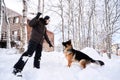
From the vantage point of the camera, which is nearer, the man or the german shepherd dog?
the man

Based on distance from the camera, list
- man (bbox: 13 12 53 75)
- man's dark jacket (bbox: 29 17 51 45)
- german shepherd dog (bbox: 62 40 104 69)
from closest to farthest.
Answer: man (bbox: 13 12 53 75), man's dark jacket (bbox: 29 17 51 45), german shepherd dog (bbox: 62 40 104 69)

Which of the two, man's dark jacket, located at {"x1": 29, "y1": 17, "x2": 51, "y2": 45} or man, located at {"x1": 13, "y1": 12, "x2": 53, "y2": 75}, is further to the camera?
man's dark jacket, located at {"x1": 29, "y1": 17, "x2": 51, "y2": 45}

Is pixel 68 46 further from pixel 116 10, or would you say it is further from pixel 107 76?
pixel 116 10

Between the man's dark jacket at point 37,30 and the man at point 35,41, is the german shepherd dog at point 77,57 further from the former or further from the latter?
the man's dark jacket at point 37,30

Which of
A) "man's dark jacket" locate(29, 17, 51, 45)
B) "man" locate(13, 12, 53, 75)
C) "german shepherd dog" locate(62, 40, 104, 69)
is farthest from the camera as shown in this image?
"german shepherd dog" locate(62, 40, 104, 69)

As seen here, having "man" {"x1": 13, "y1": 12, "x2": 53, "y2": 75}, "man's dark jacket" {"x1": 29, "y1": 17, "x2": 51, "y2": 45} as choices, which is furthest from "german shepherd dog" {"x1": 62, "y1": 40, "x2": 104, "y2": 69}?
"man's dark jacket" {"x1": 29, "y1": 17, "x2": 51, "y2": 45}

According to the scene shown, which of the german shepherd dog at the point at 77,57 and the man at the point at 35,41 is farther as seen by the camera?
the german shepherd dog at the point at 77,57

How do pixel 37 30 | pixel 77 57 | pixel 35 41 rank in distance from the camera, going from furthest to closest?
1. pixel 77 57
2. pixel 37 30
3. pixel 35 41

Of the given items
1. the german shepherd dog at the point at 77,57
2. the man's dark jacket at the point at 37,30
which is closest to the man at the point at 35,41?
the man's dark jacket at the point at 37,30

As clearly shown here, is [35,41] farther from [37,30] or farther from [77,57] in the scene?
[77,57]

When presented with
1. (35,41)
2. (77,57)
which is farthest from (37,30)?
(77,57)

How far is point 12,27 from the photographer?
141ft

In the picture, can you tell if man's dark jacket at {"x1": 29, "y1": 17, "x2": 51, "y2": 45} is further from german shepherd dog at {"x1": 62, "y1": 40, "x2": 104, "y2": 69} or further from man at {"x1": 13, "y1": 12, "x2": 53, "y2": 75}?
german shepherd dog at {"x1": 62, "y1": 40, "x2": 104, "y2": 69}

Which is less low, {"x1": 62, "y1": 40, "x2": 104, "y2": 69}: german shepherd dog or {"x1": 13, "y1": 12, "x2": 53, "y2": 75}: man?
{"x1": 13, "y1": 12, "x2": 53, "y2": 75}: man
